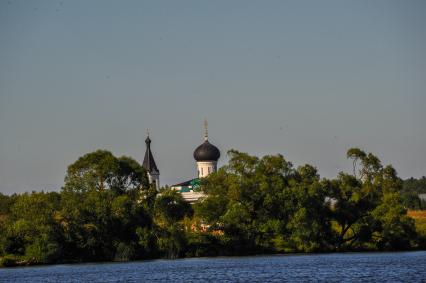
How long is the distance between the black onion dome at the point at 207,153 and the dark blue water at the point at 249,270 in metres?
55.8

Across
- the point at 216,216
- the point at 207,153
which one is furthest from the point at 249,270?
the point at 207,153

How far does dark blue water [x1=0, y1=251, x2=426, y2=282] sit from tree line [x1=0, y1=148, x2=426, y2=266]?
4473mm

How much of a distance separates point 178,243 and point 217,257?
10.1 feet

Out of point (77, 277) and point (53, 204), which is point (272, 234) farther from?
point (77, 277)

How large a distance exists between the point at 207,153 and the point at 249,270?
72.1 metres

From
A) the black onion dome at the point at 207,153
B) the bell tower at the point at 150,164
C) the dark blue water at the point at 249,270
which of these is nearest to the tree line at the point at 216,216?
the dark blue water at the point at 249,270

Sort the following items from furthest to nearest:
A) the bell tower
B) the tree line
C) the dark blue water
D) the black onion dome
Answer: the bell tower
the black onion dome
the tree line
the dark blue water

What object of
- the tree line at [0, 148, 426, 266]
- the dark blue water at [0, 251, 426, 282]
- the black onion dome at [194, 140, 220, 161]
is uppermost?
the black onion dome at [194, 140, 220, 161]

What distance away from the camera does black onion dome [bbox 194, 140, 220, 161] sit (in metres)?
133

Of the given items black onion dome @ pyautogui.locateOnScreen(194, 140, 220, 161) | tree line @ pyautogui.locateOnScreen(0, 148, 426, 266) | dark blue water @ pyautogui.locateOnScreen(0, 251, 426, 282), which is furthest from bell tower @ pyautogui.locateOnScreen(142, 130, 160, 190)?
dark blue water @ pyautogui.locateOnScreen(0, 251, 426, 282)

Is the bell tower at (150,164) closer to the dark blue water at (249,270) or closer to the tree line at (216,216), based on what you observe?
the tree line at (216,216)

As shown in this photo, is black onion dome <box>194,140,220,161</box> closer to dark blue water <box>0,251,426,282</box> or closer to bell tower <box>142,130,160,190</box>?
bell tower <box>142,130,160,190</box>

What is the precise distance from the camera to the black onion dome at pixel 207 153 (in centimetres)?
13262

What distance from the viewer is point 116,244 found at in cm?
8006
